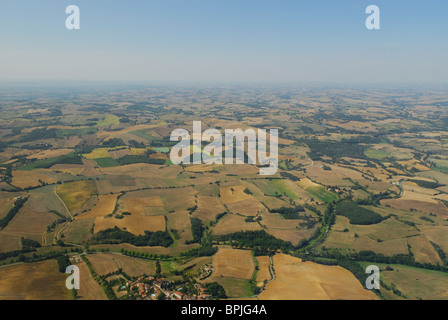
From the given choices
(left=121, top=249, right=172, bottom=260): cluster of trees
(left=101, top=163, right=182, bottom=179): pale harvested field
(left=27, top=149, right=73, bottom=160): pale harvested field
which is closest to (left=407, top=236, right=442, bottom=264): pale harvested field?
(left=121, top=249, right=172, bottom=260): cluster of trees

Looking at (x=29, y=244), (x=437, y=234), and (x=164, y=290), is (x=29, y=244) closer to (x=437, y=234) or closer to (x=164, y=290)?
(x=164, y=290)

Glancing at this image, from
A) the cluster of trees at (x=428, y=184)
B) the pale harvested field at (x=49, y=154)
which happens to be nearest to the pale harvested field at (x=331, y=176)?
the cluster of trees at (x=428, y=184)

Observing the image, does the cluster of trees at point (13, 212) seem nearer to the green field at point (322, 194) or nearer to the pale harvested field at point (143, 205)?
the pale harvested field at point (143, 205)

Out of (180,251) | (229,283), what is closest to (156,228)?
(180,251)

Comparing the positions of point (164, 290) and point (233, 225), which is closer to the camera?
point (164, 290)

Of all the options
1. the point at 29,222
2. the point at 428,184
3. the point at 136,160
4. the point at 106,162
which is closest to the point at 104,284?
the point at 29,222
